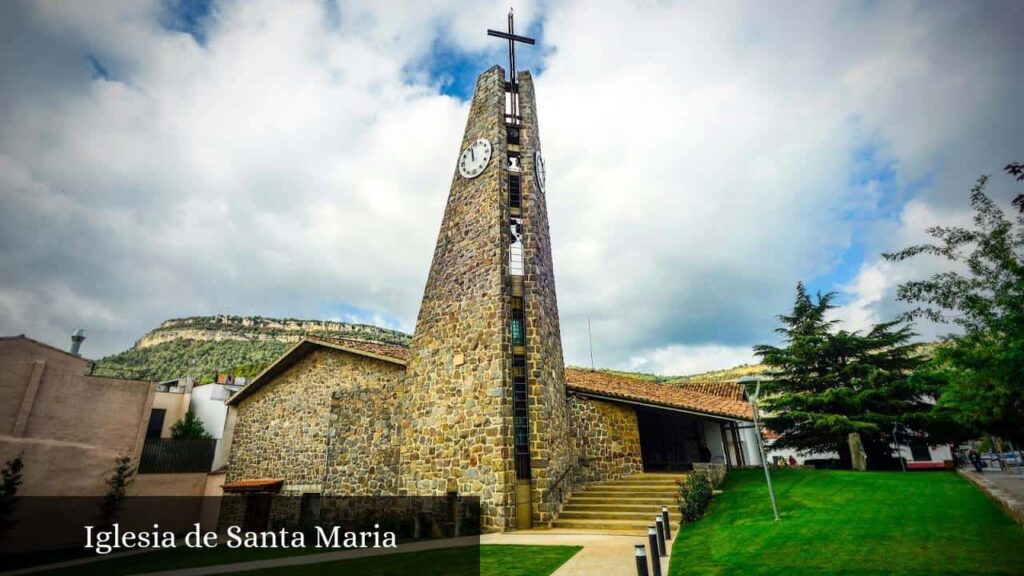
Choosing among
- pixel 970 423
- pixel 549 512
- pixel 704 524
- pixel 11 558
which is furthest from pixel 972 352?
pixel 11 558

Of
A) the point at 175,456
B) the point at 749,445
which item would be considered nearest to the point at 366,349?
the point at 175,456

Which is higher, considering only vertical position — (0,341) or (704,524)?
(0,341)

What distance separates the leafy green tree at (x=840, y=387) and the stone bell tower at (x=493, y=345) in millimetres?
12609

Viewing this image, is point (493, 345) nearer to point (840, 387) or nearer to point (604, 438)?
point (604, 438)

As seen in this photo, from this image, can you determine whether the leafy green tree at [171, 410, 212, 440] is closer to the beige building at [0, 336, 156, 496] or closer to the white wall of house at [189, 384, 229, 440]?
the white wall of house at [189, 384, 229, 440]

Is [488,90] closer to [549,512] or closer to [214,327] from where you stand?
[549,512]

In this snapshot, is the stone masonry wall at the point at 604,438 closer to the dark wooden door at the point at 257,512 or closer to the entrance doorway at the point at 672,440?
the entrance doorway at the point at 672,440

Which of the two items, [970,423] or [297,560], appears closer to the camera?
[297,560]

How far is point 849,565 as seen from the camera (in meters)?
6.46

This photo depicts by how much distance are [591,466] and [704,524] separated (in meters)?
4.71

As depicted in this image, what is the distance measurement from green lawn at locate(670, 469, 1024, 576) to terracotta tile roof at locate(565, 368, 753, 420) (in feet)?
13.3

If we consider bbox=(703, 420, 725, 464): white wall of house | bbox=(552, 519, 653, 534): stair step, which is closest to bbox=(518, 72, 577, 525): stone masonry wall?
bbox=(552, 519, 653, 534): stair step

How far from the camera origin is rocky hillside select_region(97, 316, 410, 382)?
5290cm

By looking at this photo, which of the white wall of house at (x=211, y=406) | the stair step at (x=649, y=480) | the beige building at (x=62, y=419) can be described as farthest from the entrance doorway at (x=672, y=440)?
the beige building at (x=62, y=419)
